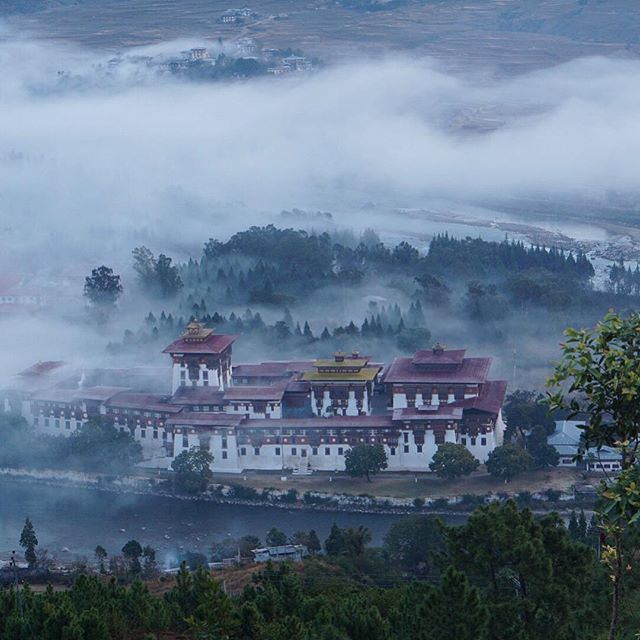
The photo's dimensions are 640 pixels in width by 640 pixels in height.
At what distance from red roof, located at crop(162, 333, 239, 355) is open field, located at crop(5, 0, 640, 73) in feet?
96.5

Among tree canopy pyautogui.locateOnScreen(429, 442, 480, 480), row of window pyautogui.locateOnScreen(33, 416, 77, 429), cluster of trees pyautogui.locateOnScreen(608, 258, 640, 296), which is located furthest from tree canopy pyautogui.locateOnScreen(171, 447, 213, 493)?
cluster of trees pyautogui.locateOnScreen(608, 258, 640, 296)

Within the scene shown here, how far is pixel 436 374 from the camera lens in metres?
19.7

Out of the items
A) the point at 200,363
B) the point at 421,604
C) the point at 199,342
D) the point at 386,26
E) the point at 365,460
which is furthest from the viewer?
the point at 386,26

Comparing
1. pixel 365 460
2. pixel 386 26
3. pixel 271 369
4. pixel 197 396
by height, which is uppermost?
pixel 386 26

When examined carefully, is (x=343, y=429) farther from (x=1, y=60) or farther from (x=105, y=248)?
(x=1, y=60)

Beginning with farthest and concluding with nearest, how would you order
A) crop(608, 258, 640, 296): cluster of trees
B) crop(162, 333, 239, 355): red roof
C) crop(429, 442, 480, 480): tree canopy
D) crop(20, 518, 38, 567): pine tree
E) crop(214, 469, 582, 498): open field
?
1. crop(608, 258, 640, 296): cluster of trees
2. crop(162, 333, 239, 355): red roof
3. crop(429, 442, 480, 480): tree canopy
4. crop(214, 469, 582, 498): open field
5. crop(20, 518, 38, 567): pine tree

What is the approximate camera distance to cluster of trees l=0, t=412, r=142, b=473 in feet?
64.2

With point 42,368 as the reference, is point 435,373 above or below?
above

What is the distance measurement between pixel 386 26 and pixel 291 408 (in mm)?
36483

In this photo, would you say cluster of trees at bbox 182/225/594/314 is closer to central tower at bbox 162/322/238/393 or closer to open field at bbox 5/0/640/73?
central tower at bbox 162/322/238/393

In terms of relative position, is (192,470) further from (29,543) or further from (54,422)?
(29,543)

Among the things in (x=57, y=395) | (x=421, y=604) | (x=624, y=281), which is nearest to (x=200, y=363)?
(x=57, y=395)

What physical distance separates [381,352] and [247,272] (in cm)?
586

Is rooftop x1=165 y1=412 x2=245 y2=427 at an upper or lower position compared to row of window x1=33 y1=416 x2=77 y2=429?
upper
